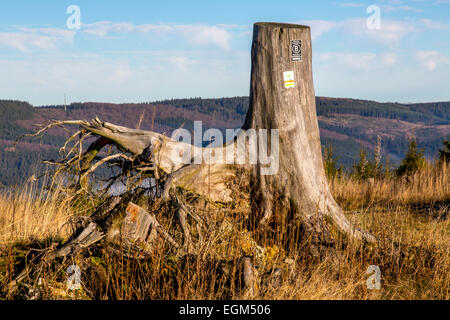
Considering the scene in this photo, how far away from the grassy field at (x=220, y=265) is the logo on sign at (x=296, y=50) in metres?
1.73

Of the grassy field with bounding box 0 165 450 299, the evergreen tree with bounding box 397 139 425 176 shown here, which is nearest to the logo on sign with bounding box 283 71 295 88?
the grassy field with bounding box 0 165 450 299

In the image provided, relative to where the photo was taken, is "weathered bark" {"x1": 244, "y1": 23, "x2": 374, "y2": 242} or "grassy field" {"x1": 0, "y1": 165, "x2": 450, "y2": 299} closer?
"grassy field" {"x1": 0, "y1": 165, "x2": 450, "y2": 299}

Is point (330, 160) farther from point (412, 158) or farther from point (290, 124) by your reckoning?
point (290, 124)

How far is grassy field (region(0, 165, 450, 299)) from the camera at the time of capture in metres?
3.82

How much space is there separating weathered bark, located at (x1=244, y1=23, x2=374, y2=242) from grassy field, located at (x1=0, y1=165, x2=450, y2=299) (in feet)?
1.02

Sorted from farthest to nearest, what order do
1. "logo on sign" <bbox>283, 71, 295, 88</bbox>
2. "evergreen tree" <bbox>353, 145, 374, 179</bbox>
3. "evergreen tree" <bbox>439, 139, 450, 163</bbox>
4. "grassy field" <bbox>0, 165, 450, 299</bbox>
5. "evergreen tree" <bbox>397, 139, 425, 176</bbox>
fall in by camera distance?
"evergreen tree" <bbox>397, 139, 425, 176</bbox> < "evergreen tree" <bbox>439, 139, 450, 163</bbox> < "evergreen tree" <bbox>353, 145, 374, 179</bbox> < "logo on sign" <bbox>283, 71, 295, 88</bbox> < "grassy field" <bbox>0, 165, 450, 299</bbox>

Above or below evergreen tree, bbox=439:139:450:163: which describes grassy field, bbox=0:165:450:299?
below

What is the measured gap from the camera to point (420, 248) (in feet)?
17.4

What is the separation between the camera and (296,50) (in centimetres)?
544

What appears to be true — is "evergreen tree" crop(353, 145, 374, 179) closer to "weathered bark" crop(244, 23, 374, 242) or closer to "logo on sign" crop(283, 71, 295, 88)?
"weathered bark" crop(244, 23, 374, 242)

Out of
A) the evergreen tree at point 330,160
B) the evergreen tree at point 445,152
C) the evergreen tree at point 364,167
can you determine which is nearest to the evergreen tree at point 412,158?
the evergreen tree at point 445,152

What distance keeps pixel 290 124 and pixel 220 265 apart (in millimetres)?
2191

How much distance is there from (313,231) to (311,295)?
1771mm

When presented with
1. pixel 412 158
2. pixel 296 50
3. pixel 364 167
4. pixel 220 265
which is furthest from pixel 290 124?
pixel 412 158
